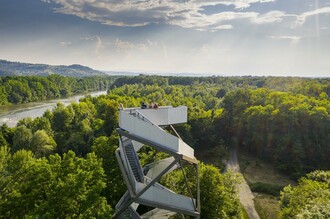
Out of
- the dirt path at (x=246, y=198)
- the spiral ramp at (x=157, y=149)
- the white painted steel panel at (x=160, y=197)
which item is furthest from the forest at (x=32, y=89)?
the white painted steel panel at (x=160, y=197)

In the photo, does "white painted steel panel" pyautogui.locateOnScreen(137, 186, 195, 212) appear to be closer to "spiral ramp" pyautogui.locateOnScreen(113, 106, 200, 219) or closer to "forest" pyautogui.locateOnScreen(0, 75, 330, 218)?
"spiral ramp" pyautogui.locateOnScreen(113, 106, 200, 219)

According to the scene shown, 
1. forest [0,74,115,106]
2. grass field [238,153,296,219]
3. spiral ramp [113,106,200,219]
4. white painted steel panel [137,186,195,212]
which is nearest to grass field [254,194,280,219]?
grass field [238,153,296,219]

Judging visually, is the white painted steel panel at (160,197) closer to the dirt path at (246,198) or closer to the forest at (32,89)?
the dirt path at (246,198)

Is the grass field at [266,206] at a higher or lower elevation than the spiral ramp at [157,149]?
lower

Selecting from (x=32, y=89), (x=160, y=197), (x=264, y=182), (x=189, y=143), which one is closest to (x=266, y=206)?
(x=264, y=182)

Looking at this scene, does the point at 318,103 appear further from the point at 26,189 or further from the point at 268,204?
the point at 26,189

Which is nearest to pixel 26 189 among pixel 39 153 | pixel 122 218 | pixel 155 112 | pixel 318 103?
pixel 122 218

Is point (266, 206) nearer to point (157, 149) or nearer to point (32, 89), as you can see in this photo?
point (157, 149)
